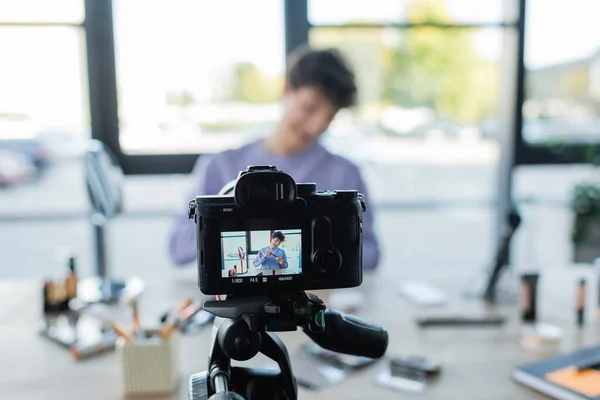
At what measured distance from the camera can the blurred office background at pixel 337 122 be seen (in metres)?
3.10

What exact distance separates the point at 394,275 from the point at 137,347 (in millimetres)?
1063

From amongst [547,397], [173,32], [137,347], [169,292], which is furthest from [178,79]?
[547,397]

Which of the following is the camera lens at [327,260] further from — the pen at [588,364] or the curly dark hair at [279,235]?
the pen at [588,364]

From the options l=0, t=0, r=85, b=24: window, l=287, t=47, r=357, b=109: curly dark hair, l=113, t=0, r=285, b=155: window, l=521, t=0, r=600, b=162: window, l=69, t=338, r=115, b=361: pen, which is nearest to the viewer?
l=69, t=338, r=115, b=361: pen

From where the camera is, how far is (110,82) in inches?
122

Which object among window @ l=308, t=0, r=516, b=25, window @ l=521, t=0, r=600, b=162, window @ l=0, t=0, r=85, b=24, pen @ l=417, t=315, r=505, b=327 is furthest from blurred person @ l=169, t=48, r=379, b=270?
window @ l=521, t=0, r=600, b=162

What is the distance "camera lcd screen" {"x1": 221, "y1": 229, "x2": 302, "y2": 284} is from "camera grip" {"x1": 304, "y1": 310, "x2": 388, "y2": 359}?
0.34ft

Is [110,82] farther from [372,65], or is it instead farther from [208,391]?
[208,391]

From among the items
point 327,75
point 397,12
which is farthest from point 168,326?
point 397,12

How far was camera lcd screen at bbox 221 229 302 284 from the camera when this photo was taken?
75cm

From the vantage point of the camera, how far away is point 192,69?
3229mm

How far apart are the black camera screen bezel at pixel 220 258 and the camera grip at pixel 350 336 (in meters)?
0.09

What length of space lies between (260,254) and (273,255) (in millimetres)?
17

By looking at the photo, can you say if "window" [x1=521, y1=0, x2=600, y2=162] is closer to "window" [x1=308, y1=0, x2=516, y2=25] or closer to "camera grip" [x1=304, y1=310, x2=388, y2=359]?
"window" [x1=308, y1=0, x2=516, y2=25]
